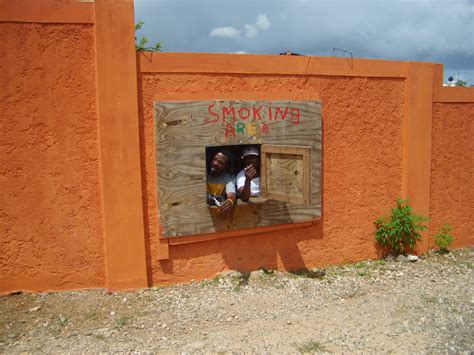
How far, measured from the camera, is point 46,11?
4.14 meters

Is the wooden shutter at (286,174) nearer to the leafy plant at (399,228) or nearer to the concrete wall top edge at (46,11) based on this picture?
the leafy plant at (399,228)

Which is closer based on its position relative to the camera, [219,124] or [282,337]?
[282,337]

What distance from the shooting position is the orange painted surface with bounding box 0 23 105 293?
4.14 m

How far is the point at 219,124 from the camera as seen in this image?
15.2ft

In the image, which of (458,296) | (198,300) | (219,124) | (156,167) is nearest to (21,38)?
(156,167)

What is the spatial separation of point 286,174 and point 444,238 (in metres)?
2.81

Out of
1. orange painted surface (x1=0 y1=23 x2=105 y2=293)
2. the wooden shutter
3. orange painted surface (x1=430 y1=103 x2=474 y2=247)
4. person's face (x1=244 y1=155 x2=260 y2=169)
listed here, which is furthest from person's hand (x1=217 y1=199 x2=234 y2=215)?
orange painted surface (x1=430 y1=103 x2=474 y2=247)

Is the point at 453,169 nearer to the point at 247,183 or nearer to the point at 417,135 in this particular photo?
the point at 417,135

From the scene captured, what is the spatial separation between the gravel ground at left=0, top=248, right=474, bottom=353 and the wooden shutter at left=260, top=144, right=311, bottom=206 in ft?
3.25

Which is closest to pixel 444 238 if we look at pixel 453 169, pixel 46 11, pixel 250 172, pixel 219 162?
pixel 453 169

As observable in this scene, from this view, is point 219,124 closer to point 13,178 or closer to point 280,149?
point 280,149

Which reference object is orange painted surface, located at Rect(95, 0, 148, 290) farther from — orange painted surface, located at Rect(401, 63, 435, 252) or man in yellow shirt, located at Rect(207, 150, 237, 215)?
orange painted surface, located at Rect(401, 63, 435, 252)

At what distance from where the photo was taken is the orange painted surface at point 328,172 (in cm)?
457

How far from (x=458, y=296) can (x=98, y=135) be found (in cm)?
400
